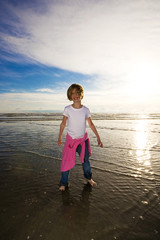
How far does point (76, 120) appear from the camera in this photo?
10.9 feet

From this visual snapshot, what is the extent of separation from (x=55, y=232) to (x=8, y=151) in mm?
4663

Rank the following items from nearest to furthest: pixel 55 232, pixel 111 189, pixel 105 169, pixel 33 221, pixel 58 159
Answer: pixel 55 232, pixel 33 221, pixel 111 189, pixel 105 169, pixel 58 159

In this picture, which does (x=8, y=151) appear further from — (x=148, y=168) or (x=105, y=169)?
(x=148, y=168)

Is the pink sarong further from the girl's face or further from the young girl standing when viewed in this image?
the girl's face

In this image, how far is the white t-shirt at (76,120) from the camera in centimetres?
330

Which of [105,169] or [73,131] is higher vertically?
[73,131]

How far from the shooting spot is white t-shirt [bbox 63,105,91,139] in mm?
3303

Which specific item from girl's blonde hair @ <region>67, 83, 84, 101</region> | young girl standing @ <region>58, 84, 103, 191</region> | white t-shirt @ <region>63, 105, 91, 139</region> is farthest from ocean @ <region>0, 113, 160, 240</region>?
girl's blonde hair @ <region>67, 83, 84, 101</region>

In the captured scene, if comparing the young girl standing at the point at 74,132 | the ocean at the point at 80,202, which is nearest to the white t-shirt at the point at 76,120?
the young girl standing at the point at 74,132

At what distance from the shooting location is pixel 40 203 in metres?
2.79

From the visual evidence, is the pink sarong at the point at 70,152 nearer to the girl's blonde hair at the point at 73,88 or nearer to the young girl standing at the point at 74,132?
the young girl standing at the point at 74,132

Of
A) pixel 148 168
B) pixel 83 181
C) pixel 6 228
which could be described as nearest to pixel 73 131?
pixel 83 181

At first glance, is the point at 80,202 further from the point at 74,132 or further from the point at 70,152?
the point at 74,132

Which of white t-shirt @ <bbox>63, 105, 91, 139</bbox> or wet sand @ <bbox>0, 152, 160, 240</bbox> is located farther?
white t-shirt @ <bbox>63, 105, 91, 139</bbox>
